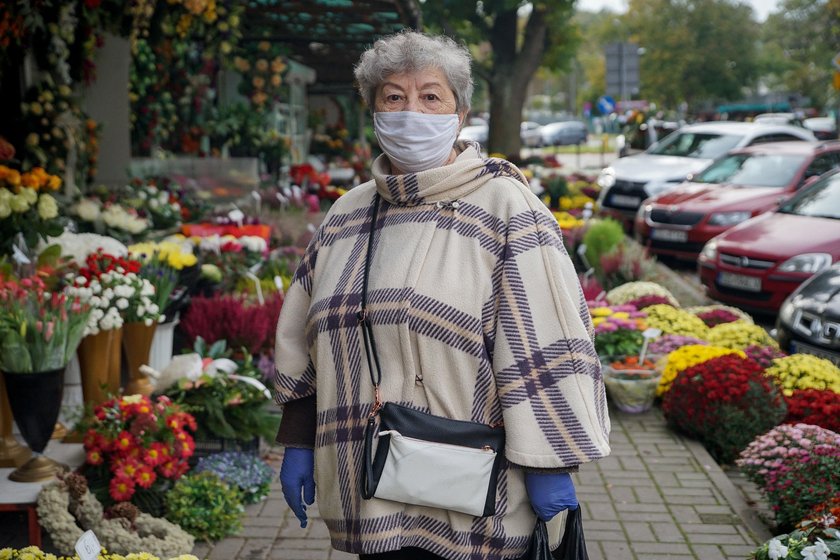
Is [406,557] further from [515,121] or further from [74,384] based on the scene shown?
[515,121]

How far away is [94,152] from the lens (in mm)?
8820

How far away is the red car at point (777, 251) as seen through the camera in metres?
A: 9.34

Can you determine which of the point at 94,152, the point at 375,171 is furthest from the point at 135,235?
the point at 375,171

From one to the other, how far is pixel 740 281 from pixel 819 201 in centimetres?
134

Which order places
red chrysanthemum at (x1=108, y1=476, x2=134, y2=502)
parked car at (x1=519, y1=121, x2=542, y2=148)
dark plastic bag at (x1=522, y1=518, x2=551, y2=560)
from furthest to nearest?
parked car at (x1=519, y1=121, x2=542, y2=148) < red chrysanthemum at (x1=108, y1=476, x2=134, y2=502) < dark plastic bag at (x1=522, y1=518, x2=551, y2=560)

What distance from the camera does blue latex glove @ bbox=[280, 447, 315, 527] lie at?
2.75 metres

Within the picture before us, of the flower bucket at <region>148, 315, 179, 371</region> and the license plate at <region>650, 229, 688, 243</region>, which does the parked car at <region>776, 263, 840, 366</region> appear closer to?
the flower bucket at <region>148, 315, 179, 371</region>

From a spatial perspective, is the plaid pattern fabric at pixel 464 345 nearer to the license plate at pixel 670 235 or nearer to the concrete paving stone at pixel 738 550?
the concrete paving stone at pixel 738 550

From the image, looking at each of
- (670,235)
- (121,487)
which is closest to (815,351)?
(121,487)

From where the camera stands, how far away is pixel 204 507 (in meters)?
4.55

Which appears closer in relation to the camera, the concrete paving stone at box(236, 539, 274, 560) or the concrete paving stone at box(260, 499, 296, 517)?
the concrete paving stone at box(236, 539, 274, 560)

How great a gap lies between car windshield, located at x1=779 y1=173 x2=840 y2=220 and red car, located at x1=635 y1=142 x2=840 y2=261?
217 centimetres

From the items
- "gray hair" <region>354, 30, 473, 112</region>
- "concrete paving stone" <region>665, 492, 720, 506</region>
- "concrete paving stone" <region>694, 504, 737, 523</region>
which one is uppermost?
"gray hair" <region>354, 30, 473, 112</region>

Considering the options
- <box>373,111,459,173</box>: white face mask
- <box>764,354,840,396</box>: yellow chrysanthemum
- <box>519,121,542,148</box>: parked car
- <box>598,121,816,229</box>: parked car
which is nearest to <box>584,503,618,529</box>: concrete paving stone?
<box>764,354,840,396</box>: yellow chrysanthemum
